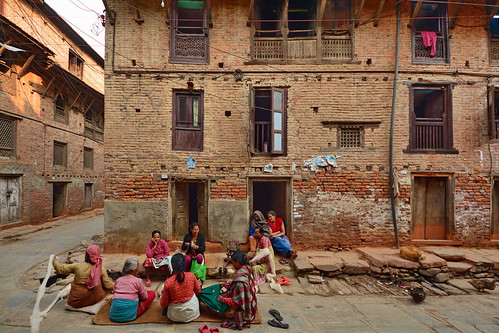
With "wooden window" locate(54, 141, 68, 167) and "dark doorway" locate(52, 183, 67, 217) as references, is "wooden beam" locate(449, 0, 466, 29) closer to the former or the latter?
"wooden window" locate(54, 141, 68, 167)

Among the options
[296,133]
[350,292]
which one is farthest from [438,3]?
[350,292]

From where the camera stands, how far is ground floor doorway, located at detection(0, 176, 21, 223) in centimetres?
1122

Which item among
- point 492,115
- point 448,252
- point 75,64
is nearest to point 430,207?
point 448,252

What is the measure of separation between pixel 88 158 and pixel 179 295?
17.1 metres

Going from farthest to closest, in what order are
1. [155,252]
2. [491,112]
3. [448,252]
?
[491,112] < [448,252] < [155,252]

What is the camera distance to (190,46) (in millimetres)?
7809

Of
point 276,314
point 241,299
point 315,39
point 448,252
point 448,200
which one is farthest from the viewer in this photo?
point 315,39

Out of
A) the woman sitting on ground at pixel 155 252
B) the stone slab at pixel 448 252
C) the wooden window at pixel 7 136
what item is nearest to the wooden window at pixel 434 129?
the stone slab at pixel 448 252

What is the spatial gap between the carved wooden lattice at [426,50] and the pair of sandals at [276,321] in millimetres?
8485

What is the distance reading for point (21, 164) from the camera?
39.1 feet

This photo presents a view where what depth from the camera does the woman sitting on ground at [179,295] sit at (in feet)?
12.7

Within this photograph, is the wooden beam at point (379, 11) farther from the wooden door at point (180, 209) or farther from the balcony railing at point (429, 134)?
the wooden door at point (180, 209)

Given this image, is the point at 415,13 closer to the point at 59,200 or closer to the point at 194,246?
the point at 194,246

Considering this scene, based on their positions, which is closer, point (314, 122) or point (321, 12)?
point (321, 12)
